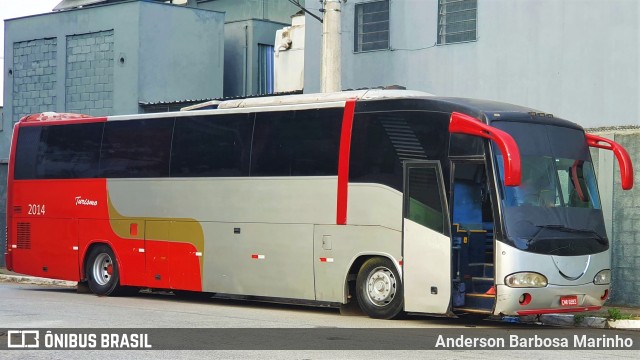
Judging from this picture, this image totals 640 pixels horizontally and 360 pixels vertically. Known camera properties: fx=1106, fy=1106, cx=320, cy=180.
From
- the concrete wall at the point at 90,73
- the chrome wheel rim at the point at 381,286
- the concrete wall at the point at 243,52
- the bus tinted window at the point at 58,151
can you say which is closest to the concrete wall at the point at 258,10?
the concrete wall at the point at 243,52

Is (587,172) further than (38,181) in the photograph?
No

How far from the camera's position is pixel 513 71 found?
26.5 m

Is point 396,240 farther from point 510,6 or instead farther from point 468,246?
point 510,6

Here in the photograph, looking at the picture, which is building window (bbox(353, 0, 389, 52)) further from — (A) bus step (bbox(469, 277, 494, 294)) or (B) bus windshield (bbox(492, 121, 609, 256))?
(A) bus step (bbox(469, 277, 494, 294))

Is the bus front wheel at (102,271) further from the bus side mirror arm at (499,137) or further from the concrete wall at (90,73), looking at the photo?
the concrete wall at (90,73)

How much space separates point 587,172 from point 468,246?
85.2 inches

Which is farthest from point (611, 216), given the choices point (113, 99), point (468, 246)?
point (113, 99)

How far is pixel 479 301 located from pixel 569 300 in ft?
4.12

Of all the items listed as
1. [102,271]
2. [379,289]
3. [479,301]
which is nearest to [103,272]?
[102,271]

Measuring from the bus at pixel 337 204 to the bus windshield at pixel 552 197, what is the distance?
2cm

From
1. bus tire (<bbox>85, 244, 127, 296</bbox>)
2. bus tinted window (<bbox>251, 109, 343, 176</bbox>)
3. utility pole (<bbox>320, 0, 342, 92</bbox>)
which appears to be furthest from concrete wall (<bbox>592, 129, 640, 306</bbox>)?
bus tire (<bbox>85, 244, 127, 296</bbox>)

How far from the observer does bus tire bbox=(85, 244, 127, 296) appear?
21.6 meters

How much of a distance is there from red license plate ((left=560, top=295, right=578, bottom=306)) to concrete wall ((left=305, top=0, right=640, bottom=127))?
390 inches

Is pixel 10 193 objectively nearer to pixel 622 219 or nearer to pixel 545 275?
pixel 622 219
